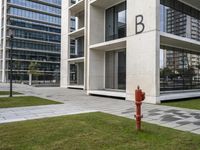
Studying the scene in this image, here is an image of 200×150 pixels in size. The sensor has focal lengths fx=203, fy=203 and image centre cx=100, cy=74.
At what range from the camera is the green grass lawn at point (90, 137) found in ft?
15.8

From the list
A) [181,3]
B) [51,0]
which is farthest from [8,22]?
[181,3]

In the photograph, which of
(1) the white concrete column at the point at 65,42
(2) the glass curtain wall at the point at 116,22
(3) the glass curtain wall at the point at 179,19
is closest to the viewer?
(3) the glass curtain wall at the point at 179,19

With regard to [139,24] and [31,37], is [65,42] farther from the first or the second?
[31,37]

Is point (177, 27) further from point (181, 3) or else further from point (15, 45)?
point (15, 45)

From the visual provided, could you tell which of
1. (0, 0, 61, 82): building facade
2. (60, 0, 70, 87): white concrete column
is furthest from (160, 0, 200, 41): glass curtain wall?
(0, 0, 61, 82): building facade

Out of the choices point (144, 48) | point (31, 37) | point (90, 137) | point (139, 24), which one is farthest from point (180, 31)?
point (31, 37)

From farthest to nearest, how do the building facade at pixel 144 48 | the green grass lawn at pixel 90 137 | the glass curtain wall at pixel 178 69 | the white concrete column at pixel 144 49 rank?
1. the glass curtain wall at pixel 178 69
2. the building facade at pixel 144 48
3. the white concrete column at pixel 144 49
4. the green grass lawn at pixel 90 137

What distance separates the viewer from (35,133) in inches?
229

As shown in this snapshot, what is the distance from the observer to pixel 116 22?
19.4m

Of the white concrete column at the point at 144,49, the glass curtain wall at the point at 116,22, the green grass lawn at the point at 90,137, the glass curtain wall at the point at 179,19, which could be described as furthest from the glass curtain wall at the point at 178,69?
the green grass lawn at the point at 90,137

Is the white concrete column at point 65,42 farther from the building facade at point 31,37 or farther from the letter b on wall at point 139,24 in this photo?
the building facade at point 31,37

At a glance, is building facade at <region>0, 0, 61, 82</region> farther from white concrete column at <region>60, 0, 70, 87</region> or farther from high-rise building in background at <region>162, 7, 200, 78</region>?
high-rise building in background at <region>162, 7, 200, 78</region>

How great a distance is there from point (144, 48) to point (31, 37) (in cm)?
5983

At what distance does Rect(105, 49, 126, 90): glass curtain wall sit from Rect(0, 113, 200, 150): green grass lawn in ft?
38.1
